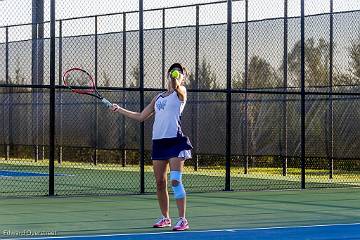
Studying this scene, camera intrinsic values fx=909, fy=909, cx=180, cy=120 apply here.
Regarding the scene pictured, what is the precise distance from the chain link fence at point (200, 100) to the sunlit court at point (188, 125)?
0.10ft

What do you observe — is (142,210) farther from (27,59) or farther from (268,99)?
(27,59)

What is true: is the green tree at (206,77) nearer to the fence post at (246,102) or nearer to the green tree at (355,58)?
the fence post at (246,102)

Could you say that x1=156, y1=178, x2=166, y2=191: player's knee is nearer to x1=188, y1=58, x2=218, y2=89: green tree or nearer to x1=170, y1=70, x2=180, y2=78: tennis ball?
x1=170, y1=70, x2=180, y2=78: tennis ball

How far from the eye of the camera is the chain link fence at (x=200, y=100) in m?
18.2

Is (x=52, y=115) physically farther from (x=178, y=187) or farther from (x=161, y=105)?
(x=178, y=187)

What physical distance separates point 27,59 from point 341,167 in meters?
8.82

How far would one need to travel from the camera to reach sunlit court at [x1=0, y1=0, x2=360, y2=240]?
982cm

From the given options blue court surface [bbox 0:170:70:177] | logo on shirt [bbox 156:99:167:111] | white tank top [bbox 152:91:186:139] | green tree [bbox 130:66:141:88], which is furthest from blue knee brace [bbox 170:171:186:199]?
green tree [bbox 130:66:141:88]

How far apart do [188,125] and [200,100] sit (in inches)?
25.2

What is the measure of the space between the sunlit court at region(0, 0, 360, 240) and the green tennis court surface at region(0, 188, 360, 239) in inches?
1.1

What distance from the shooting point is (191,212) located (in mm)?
11047

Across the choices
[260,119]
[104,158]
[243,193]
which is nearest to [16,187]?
[243,193]

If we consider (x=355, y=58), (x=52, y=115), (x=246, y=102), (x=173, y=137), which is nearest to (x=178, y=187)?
(x=173, y=137)

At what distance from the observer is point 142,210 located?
1138 cm
